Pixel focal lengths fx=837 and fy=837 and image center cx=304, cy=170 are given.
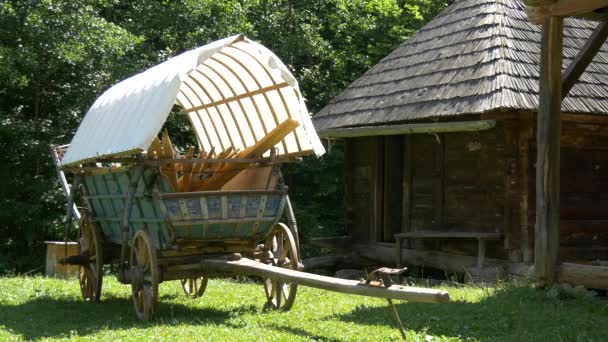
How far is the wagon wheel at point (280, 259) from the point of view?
8.61 metres

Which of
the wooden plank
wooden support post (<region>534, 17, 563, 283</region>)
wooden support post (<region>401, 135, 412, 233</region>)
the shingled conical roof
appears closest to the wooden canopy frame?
wooden support post (<region>534, 17, 563, 283</region>)

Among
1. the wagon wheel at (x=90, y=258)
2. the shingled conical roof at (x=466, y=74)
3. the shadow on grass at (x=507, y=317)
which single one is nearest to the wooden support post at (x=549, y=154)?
the shadow on grass at (x=507, y=317)

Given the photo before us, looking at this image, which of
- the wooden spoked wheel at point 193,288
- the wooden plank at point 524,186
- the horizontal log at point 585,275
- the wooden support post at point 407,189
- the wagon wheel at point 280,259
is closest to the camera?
the wagon wheel at point 280,259

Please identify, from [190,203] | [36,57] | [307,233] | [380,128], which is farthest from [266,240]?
[307,233]

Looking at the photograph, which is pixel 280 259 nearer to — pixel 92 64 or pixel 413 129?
pixel 413 129

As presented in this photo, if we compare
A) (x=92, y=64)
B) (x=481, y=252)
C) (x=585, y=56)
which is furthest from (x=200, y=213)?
(x=92, y=64)

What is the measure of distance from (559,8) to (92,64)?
1003cm

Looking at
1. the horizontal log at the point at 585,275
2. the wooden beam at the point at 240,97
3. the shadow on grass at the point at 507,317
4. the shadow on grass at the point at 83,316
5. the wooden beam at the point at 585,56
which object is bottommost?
the shadow on grass at the point at 83,316

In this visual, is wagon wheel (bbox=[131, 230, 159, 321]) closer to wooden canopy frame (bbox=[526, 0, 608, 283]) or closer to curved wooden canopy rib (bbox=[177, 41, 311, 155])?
curved wooden canopy rib (bbox=[177, 41, 311, 155])

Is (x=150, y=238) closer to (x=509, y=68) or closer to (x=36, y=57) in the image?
(x=509, y=68)

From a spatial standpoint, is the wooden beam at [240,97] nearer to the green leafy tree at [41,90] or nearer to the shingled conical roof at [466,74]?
the shingled conical roof at [466,74]

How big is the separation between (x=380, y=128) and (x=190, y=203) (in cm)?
579

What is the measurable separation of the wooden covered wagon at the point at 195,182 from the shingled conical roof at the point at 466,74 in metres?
3.52

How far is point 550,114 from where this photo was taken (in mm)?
9609
